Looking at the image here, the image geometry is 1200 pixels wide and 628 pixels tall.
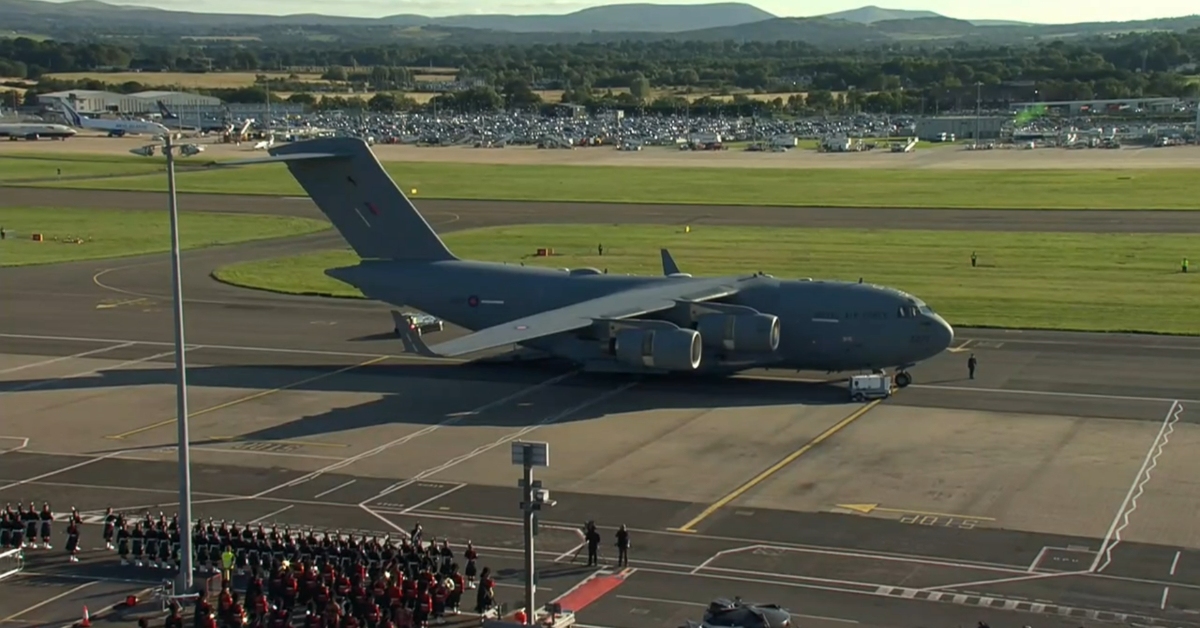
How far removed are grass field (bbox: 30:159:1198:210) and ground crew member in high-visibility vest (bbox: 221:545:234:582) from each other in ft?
312

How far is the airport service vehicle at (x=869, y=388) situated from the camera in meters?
56.0

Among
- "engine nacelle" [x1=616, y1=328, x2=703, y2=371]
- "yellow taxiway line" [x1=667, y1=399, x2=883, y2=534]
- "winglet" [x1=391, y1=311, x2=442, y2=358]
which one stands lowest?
"yellow taxiway line" [x1=667, y1=399, x2=883, y2=534]

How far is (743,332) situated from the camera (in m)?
56.8

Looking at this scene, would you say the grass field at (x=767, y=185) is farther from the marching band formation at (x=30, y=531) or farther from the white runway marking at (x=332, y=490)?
the marching band formation at (x=30, y=531)

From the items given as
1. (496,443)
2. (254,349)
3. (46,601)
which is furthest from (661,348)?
(46,601)

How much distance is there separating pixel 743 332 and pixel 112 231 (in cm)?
7004

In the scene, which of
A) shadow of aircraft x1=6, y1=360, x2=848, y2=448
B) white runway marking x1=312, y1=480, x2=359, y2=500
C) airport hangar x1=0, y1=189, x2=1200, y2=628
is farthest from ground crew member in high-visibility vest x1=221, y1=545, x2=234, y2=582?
shadow of aircraft x1=6, y1=360, x2=848, y2=448

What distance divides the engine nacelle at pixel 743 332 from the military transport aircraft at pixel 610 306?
0.04 m

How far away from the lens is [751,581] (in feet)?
116

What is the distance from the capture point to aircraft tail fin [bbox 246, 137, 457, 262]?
62625 mm

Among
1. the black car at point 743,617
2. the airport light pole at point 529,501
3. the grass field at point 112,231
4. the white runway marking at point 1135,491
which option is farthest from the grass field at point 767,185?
the airport light pole at point 529,501

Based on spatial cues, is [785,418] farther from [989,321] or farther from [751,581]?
[989,321]

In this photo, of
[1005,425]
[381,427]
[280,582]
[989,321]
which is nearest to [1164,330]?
[989,321]

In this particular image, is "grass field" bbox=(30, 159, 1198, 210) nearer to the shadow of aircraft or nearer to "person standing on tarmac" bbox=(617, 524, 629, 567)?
the shadow of aircraft
